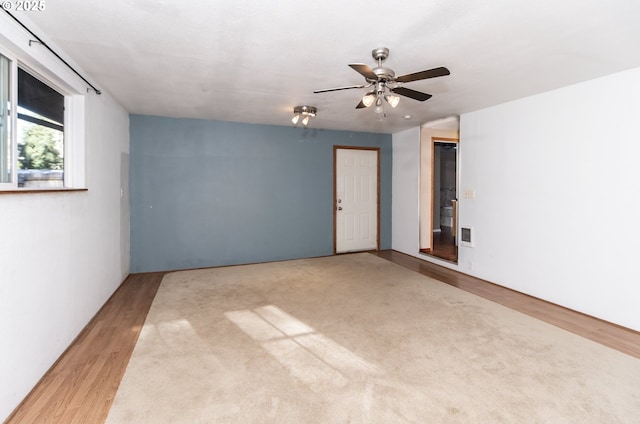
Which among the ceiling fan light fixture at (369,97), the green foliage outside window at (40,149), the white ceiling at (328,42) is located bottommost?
the green foliage outside window at (40,149)

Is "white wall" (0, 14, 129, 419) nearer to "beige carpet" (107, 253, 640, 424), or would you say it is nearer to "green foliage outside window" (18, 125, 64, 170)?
"green foliage outside window" (18, 125, 64, 170)

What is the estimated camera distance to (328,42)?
2477mm

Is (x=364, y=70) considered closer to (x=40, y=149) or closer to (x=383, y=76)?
(x=383, y=76)

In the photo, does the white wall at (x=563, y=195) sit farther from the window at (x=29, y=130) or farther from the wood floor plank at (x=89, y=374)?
the window at (x=29, y=130)

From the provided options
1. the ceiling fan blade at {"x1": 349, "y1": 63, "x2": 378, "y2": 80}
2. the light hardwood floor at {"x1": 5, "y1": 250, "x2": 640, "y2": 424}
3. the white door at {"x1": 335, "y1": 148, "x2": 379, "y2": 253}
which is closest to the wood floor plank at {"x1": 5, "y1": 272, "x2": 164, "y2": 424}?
the light hardwood floor at {"x1": 5, "y1": 250, "x2": 640, "y2": 424}

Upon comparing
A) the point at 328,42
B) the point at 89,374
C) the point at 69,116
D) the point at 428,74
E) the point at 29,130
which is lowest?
the point at 89,374

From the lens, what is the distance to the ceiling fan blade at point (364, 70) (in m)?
2.25

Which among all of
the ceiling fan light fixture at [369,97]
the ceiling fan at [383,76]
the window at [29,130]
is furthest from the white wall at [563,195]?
the window at [29,130]

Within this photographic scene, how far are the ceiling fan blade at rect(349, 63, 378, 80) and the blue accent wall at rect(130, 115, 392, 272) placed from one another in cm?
347

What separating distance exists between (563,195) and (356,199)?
3.50 meters

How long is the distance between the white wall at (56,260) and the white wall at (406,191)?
4.76m

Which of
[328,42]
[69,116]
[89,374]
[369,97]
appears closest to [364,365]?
[89,374]

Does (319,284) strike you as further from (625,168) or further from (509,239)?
(625,168)

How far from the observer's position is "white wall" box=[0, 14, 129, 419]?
1935 millimetres
